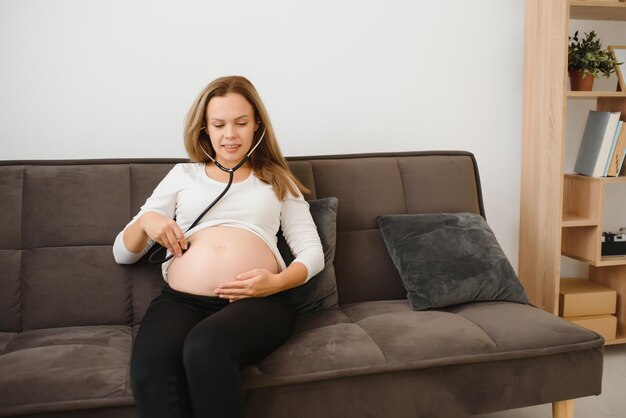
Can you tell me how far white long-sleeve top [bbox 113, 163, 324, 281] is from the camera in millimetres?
1737

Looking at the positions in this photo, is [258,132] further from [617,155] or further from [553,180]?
[617,155]

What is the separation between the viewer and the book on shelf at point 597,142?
2.42 metres

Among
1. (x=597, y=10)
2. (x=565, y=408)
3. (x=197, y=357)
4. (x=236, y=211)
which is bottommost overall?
(x=565, y=408)

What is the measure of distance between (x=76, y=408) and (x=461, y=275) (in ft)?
3.80

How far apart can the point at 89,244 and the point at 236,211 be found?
500mm

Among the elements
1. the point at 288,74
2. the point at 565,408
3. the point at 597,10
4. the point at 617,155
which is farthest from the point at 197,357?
the point at 597,10

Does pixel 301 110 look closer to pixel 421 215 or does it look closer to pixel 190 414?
pixel 421 215

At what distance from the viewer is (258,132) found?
6.15 ft

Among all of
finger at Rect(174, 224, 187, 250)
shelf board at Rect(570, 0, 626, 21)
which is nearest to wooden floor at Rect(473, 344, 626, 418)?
finger at Rect(174, 224, 187, 250)

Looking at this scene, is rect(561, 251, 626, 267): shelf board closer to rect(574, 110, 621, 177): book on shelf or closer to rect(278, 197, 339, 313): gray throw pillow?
rect(574, 110, 621, 177): book on shelf

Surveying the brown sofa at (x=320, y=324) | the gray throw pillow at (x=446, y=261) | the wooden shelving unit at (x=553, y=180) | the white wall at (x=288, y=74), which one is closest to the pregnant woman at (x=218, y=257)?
the brown sofa at (x=320, y=324)

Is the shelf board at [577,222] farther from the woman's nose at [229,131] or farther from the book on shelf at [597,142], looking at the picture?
the woman's nose at [229,131]

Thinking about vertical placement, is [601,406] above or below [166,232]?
below

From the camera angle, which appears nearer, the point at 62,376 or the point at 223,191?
the point at 62,376
